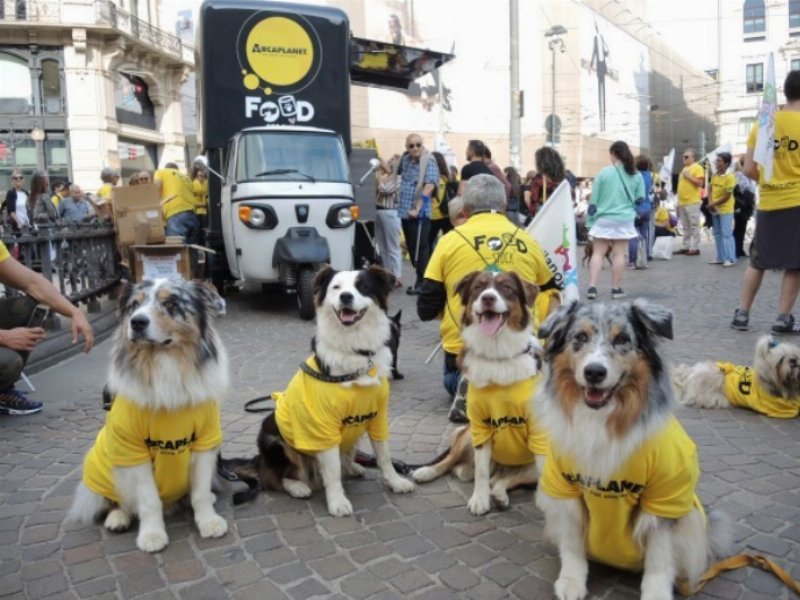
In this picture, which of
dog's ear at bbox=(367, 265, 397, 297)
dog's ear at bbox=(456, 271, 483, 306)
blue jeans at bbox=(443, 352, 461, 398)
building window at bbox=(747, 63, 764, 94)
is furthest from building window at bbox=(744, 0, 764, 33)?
dog's ear at bbox=(367, 265, 397, 297)

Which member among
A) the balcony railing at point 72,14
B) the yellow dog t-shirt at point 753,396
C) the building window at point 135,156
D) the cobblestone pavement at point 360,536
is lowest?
the cobblestone pavement at point 360,536

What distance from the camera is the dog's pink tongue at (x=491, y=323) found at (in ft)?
12.5

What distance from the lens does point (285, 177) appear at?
9.51 metres

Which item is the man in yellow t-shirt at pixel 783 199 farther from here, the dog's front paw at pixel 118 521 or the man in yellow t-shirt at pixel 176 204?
the man in yellow t-shirt at pixel 176 204

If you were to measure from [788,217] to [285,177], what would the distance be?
6206 millimetres

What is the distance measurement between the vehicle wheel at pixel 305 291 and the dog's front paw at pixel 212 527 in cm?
567

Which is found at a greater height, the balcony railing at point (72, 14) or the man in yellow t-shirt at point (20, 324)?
the balcony railing at point (72, 14)

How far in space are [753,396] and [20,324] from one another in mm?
5943

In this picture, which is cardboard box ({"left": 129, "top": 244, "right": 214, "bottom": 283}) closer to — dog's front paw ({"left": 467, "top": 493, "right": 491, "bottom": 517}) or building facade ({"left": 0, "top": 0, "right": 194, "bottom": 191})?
dog's front paw ({"left": 467, "top": 493, "right": 491, "bottom": 517})

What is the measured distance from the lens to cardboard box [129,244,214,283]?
966 cm

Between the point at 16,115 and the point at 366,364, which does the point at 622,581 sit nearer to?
the point at 366,364

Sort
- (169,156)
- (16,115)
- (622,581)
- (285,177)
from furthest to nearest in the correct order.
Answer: (169,156)
(16,115)
(285,177)
(622,581)

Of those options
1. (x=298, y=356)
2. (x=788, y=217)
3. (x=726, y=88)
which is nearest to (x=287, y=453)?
(x=298, y=356)

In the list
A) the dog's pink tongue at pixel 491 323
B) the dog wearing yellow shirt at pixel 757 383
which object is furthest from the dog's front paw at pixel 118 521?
the dog wearing yellow shirt at pixel 757 383
